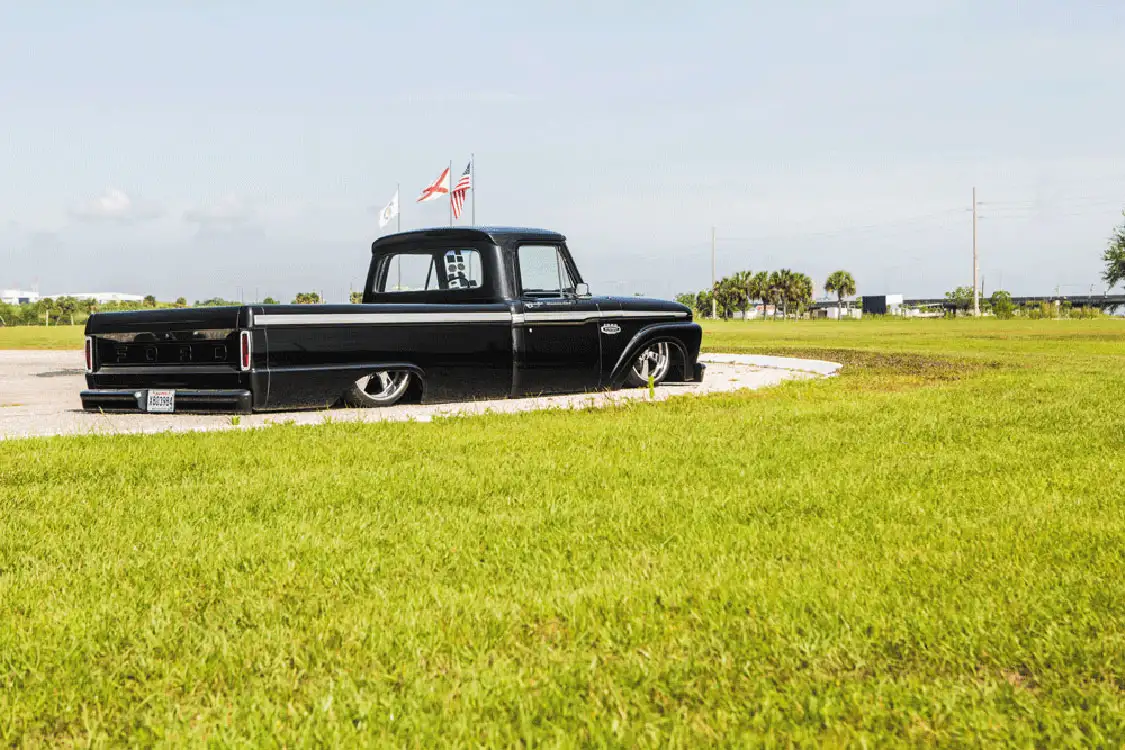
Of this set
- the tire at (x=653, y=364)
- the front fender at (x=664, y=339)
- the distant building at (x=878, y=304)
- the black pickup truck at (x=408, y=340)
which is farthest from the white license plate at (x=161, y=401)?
the distant building at (x=878, y=304)

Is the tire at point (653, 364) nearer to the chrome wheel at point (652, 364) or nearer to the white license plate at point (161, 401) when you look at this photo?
the chrome wheel at point (652, 364)

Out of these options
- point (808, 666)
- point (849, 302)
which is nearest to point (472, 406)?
point (808, 666)

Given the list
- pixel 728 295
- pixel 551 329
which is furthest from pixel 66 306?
pixel 551 329

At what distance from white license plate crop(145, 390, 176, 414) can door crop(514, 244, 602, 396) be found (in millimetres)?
3209

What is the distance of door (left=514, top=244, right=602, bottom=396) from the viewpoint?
9.57 m

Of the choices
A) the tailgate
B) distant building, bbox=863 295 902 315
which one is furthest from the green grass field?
distant building, bbox=863 295 902 315

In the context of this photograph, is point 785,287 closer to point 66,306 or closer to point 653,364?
point 66,306

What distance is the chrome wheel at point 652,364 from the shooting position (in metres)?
11.1

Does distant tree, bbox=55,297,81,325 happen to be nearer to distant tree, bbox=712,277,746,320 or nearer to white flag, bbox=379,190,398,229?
distant tree, bbox=712,277,746,320

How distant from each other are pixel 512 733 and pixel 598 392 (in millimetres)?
8154

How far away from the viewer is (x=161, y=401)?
851 centimetres

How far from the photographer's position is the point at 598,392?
10562 mm

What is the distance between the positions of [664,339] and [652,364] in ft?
1.28

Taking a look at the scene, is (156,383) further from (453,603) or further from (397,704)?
(397,704)
